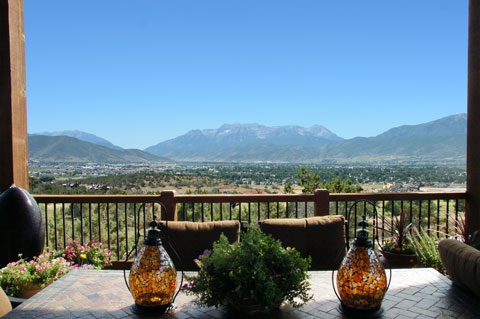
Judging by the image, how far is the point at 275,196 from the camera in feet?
11.4

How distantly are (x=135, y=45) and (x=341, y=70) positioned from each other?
60.8 feet

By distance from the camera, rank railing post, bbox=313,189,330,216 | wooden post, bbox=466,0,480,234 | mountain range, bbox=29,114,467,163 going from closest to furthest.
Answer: railing post, bbox=313,189,330,216 → wooden post, bbox=466,0,480,234 → mountain range, bbox=29,114,467,163

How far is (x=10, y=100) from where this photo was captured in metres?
3.38

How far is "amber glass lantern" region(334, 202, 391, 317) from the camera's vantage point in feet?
4.31

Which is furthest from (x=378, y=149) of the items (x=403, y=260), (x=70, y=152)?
(x=403, y=260)

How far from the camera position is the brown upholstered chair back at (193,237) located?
96.0 inches

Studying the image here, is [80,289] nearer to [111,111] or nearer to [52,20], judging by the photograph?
[52,20]

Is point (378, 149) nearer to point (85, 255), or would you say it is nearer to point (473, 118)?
point (473, 118)

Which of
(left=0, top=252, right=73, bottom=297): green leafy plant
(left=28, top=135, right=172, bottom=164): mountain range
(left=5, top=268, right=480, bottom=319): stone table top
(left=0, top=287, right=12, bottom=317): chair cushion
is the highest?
(left=28, top=135, right=172, bottom=164): mountain range

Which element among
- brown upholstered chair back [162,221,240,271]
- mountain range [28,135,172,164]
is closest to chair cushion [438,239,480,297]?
brown upholstered chair back [162,221,240,271]

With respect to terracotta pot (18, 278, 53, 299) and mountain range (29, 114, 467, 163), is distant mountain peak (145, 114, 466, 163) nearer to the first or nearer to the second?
mountain range (29, 114, 467, 163)

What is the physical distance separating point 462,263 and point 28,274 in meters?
2.84

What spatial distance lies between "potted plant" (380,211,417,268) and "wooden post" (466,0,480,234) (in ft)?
3.13

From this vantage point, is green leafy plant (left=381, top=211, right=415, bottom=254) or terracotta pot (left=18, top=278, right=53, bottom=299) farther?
green leafy plant (left=381, top=211, right=415, bottom=254)
